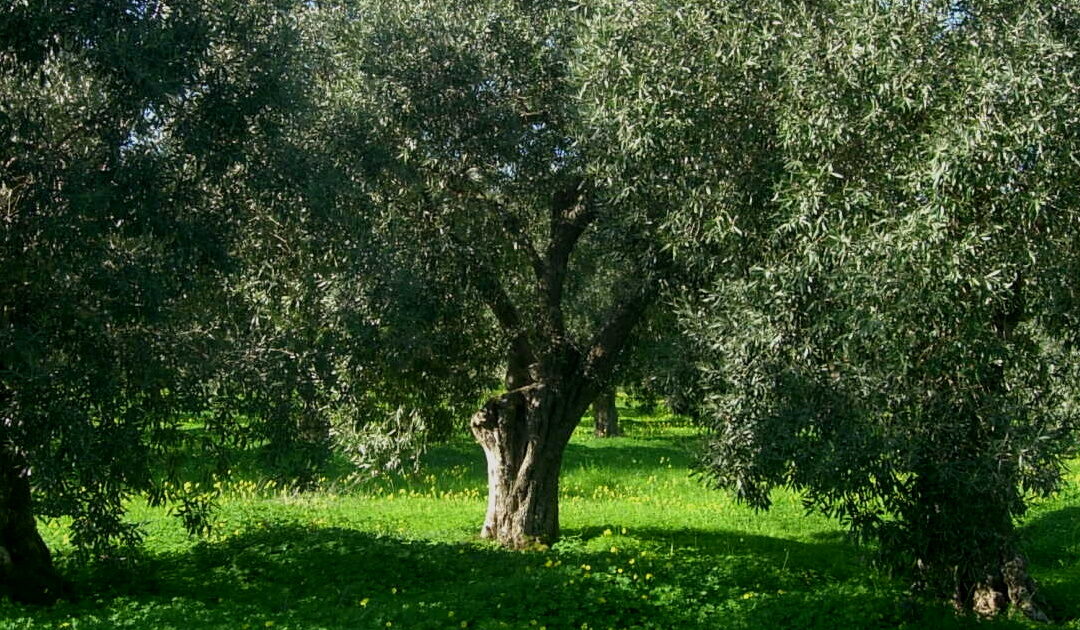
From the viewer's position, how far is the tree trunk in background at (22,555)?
11.9m

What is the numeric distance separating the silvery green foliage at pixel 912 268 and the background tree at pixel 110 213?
16.8ft

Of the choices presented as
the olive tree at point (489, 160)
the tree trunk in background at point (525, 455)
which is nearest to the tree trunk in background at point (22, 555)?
the olive tree at point (489, 160)

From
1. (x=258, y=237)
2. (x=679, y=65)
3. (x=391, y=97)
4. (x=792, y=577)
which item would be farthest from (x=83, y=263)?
(x=792, y=577)

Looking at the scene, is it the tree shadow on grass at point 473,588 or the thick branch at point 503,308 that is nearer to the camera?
the tree shadow on grass at point 473,588

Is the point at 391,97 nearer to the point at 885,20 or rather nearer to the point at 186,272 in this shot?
the point at 186,272

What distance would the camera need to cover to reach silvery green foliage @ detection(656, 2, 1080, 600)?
888cm

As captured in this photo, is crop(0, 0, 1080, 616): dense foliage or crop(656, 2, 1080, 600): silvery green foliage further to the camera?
crop(0, 0, 1080, 616): dense foliage

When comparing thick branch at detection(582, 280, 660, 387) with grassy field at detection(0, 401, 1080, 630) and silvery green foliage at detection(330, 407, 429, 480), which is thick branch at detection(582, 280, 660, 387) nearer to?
grassy field at detection(0, 401, 1080, 630)

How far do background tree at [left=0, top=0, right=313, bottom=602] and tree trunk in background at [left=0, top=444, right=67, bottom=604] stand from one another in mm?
1259

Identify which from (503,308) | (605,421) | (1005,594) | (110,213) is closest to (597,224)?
(503,308)

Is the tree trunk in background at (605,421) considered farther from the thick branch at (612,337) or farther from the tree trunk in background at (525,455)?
the thick branch at (612,337)

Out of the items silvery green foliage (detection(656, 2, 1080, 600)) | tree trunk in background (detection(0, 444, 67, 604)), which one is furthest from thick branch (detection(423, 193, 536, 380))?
tree trunk in background (detection(0, 444, 67, 604))

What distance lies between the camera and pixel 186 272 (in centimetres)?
1022

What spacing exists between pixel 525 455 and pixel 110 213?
7.71 meters
